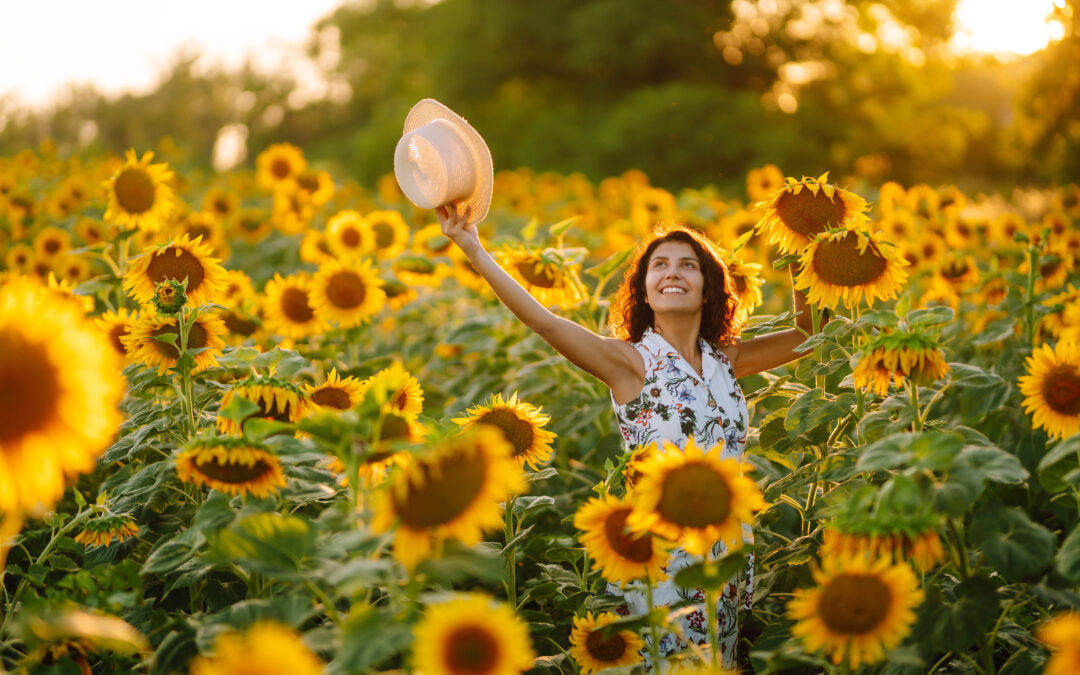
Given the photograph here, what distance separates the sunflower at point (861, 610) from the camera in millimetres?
1429

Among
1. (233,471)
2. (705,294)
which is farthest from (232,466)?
(705,294)

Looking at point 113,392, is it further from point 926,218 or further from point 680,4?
point 680,4

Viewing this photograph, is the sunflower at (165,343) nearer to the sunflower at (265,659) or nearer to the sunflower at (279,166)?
the sunflower at (265,659)

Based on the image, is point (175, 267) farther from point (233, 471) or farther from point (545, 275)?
point (545, 275)

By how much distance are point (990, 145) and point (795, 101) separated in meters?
3.94

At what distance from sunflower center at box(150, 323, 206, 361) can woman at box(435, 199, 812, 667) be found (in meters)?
0.66

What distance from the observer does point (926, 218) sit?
5371 mm

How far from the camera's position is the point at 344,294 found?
3244mm

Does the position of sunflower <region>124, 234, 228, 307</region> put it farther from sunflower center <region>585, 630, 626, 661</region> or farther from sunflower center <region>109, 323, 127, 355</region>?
sunflower center <region>585, 630, 626, 661</region>

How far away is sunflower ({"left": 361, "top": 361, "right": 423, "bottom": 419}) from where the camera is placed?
4.66 feet

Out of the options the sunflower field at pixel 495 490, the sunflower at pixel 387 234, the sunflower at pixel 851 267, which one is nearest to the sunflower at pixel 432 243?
the sunflower at pixel 387 234

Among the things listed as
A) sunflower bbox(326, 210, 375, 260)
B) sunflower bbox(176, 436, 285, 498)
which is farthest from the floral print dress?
sunflower bbox(326, 210, 375, 260)

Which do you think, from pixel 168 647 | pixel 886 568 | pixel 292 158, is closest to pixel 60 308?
pixel 168 647

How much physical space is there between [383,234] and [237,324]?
140 centimetres
